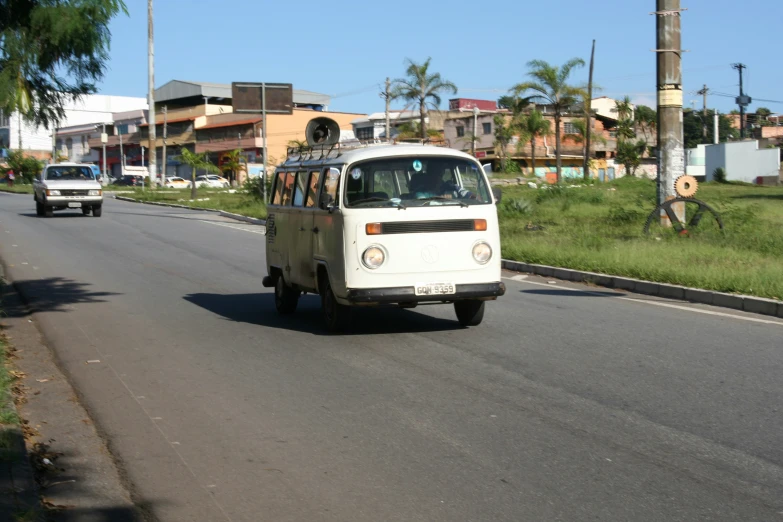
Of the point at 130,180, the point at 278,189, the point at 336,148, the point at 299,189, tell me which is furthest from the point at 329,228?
the point at 130,180

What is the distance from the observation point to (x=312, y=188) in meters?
11.2

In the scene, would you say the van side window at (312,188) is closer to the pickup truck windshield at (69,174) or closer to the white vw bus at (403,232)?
the white vw bus at (403,232)

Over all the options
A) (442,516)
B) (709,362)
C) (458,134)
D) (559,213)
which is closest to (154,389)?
(442,516)

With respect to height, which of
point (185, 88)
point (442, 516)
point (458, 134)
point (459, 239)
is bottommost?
point (442, 516)

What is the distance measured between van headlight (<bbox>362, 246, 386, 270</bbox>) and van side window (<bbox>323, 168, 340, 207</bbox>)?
2.54 feet

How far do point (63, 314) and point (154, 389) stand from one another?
16.1 feet

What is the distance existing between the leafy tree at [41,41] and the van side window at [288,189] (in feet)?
10.3

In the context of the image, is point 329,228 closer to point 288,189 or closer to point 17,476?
point 288,189

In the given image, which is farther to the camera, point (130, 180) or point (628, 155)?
point (130, 180)

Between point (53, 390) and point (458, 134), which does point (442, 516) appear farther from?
point (458, 134)

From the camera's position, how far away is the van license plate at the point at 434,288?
9875 millimetres

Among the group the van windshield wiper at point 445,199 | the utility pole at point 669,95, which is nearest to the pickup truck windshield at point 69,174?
the utility pole at point 669,95

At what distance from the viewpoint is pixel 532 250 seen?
59.0 feet

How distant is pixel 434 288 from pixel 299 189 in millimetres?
2706
